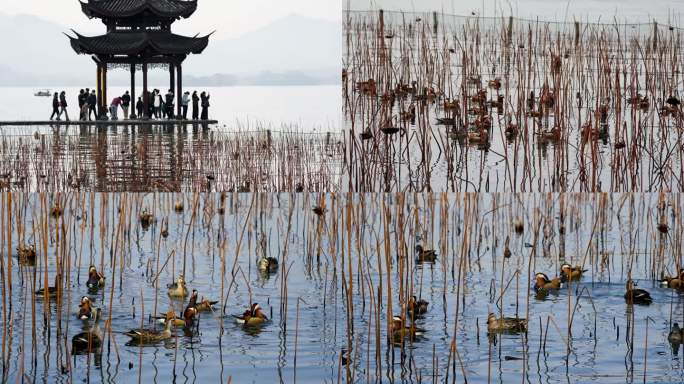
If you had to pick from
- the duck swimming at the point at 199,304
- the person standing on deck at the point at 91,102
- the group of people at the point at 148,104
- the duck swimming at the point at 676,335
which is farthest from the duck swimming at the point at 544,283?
the person standing on deck at the point at 91,102

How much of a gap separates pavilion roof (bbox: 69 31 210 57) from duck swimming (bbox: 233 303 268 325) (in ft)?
46.6

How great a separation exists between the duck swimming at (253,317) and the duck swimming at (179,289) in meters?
0.66

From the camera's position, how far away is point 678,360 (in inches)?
188

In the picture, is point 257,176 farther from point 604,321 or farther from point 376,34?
point 604,321

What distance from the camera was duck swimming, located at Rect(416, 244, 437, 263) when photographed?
Result: 663cm

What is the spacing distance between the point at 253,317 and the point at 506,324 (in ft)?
4.13

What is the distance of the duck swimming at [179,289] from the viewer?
607 cm

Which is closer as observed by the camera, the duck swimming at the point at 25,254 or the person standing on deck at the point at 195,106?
the duck swimming at the point at 25,254

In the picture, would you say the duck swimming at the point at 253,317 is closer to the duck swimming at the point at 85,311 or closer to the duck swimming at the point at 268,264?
the duck swimming at the point at 85,311

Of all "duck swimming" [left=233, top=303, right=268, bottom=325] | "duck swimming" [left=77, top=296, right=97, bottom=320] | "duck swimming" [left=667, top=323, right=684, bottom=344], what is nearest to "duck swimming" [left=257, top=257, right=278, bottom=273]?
"duck swimming" [left=233, top=303, right=268, bottom=325]

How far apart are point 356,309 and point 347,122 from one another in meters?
1.22

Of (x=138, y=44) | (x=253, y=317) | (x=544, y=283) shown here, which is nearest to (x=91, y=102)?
(x=138, y=44)

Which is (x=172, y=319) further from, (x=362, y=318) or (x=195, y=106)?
(x=195, y=106)

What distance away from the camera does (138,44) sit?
62.3ft
